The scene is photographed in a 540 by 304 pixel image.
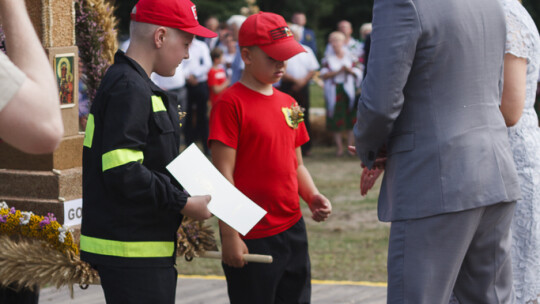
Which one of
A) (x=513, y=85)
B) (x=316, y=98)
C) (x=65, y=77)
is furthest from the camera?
(x=316, y=98)

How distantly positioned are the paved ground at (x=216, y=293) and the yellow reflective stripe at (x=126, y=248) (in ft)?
7.50

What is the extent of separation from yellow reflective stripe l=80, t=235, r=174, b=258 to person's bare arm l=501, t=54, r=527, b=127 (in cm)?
151

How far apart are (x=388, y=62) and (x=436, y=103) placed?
0.74 ft

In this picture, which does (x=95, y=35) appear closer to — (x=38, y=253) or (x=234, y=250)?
(x=38, y=253)

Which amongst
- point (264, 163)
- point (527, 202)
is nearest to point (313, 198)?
point (264, 163)

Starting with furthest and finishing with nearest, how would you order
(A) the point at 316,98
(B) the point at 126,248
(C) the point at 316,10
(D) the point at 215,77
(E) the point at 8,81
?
(C) the point at 316,10 → (A) the point at 316,98 → (D) the point at 215,77 → (B) the point at 126,248 → (E) the point at 8,81

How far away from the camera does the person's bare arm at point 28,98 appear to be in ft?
5.41

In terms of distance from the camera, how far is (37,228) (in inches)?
147

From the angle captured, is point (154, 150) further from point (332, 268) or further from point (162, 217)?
point (332, 268)

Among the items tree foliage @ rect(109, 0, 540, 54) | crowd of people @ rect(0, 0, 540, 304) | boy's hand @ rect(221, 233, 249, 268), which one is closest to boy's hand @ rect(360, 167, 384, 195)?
crowd of people @ rect(0, 0, 540, 304)

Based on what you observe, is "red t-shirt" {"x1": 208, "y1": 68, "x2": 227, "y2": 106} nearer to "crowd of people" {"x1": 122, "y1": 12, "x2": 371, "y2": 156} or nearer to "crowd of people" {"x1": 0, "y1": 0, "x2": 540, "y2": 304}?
"crowd of people" {"x1": 122, "y1": 12, "x2": 371, "y2": 156}

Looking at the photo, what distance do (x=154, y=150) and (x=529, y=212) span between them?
6.20ft

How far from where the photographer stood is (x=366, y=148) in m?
2.95

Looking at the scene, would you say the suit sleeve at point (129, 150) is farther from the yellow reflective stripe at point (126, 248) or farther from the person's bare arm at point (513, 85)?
the person's bare arm at point (513, 85)
